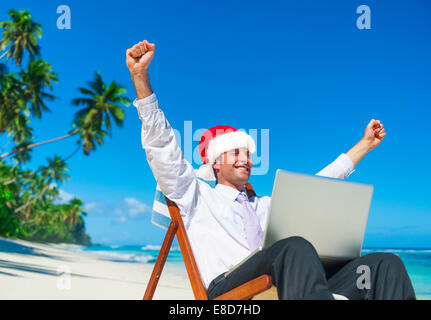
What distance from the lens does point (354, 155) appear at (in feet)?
10.7

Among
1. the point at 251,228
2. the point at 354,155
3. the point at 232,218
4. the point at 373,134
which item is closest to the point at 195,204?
the point at 232,218

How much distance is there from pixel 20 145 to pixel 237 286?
3027 centimetres

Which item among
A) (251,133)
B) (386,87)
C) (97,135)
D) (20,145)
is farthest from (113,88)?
(386,87)

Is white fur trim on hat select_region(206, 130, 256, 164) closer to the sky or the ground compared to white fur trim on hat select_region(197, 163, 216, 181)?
closer to the sky

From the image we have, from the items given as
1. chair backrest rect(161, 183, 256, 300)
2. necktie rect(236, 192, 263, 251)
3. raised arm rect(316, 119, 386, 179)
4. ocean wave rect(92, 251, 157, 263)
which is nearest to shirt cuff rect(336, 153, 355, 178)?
raised arm rect(316, 119, 386, 179)

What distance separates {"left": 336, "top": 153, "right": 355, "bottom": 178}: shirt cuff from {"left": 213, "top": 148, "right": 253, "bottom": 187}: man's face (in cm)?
69

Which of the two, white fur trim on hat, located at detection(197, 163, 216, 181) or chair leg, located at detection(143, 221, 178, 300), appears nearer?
chair leg, located at detection(143, 221, 178, 300)

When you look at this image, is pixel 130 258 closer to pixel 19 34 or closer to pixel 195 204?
pixel 19 34

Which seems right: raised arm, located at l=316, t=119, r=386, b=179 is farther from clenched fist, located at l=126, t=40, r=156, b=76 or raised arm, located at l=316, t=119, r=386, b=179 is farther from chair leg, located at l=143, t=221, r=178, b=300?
clenched fist, located at l=126, t=40, r=156, b=76

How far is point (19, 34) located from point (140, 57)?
1070 inches

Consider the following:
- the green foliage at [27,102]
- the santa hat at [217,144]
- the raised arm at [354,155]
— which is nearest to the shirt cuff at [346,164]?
the raised arm at [354,155]

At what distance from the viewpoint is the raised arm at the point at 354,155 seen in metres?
3.17

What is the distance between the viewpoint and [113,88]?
28109 millimetres

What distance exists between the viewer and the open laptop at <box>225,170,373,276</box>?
6.62 ft
